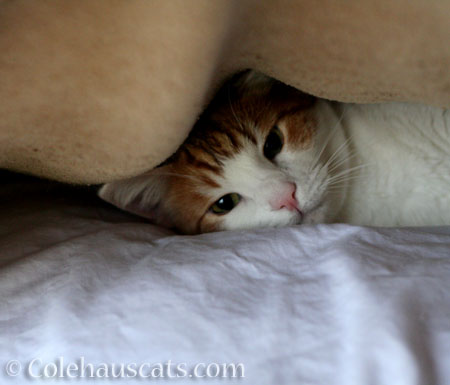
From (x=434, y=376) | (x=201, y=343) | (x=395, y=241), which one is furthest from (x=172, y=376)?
(x=395, y=241)

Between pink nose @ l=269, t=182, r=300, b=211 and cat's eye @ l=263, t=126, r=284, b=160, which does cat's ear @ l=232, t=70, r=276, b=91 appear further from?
pink nose @ l=269, t=182, r=300, b=211

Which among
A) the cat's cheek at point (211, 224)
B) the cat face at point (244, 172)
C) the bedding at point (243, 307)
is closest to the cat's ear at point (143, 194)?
the cat face at point (244, 172)

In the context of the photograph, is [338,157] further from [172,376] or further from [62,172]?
[172,376]

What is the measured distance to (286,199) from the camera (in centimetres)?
109

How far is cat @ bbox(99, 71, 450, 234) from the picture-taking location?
1.17 metres

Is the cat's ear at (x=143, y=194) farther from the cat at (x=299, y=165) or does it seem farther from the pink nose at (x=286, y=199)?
the pink nose at (x=286, y=199)

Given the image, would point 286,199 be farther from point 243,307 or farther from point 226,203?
point 243,307

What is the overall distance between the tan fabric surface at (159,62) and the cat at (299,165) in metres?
0.22

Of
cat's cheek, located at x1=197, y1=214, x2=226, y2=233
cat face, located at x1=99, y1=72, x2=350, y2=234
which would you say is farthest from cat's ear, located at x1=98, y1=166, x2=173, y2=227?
cat's cheek, located at x1=197, y1=214, x2=226, y2=233

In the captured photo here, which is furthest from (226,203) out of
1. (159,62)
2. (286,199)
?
(159,62)

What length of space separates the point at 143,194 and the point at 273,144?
14.9 inches

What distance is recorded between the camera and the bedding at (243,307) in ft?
1.99

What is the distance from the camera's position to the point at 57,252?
0.89m

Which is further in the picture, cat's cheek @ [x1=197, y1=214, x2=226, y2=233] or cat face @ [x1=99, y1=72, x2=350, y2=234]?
cat's cheek @ [x1=197, y1=214, x2=226, y2=233]
